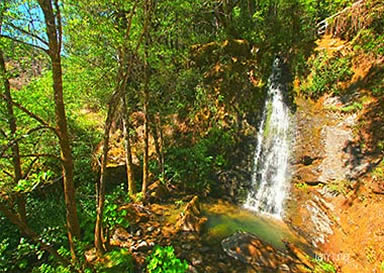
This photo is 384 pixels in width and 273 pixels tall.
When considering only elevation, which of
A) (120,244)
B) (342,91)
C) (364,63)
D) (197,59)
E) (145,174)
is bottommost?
(120,244)

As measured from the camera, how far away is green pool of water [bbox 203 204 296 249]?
502 centimetres

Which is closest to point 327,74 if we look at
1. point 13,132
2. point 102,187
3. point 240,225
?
point 240,225

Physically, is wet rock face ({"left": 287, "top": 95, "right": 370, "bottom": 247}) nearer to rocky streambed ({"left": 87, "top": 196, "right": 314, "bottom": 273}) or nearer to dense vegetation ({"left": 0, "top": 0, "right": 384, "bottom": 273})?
rocky streambed ({"left": 87, "top": 196, "right": 314, "bottom": 273})

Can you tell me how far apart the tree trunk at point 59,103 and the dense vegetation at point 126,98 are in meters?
0.01

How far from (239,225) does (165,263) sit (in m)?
3.05

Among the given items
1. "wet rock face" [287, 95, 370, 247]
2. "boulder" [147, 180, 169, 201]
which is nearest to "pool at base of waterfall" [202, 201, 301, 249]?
"wet rock face" [287, 95, 370, 247]

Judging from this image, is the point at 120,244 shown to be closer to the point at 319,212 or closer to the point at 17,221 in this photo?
the point at 17,221

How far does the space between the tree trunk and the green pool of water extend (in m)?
3.20

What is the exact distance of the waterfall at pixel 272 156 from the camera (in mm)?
6430

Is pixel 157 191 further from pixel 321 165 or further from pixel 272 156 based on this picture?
pixel 321 165

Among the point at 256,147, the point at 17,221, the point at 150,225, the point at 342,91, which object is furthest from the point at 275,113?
the point at 17,221

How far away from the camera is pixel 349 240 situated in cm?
439

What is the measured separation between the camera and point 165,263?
3139mm

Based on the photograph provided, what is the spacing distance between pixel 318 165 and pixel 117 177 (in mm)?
6236
